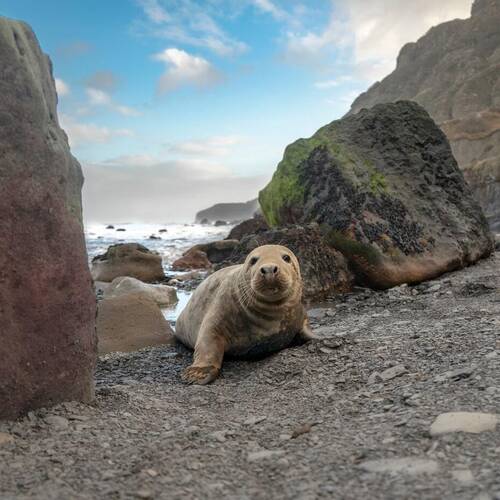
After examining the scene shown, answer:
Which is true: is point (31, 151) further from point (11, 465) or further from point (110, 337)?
point (110, 337)

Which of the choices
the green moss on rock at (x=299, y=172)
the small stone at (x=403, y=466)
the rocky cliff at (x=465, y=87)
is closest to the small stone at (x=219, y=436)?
the small stone at (x=403, y=466)

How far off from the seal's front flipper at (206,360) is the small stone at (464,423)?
1919 mm

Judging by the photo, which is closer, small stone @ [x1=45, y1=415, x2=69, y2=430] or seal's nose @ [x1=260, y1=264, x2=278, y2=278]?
small stone @ [x1=45, y1=415, x2=69, y2=430]

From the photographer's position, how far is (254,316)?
4352 millimetres

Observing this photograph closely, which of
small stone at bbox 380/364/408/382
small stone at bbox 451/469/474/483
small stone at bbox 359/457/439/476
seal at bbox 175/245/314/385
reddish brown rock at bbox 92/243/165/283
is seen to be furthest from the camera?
reddish brown rock at bbox 92/243/165/283

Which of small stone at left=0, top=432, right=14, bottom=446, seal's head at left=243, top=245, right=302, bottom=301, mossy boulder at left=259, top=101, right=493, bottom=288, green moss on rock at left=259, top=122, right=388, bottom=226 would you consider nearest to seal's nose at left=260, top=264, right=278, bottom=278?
seal's head at left=243, top=245, right=302, bottom=301

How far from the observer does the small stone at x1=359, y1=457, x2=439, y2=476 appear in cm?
191

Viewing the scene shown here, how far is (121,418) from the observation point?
2.90m

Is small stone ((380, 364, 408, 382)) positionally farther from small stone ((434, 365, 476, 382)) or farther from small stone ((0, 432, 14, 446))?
small stone ((0, 432, 14, 446))

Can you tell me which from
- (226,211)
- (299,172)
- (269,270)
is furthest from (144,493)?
(226,211)

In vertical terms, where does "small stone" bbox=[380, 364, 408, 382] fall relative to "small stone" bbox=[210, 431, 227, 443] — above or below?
above

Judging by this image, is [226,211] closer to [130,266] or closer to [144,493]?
[130,266]

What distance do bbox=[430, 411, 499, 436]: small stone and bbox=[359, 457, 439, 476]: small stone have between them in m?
0.24

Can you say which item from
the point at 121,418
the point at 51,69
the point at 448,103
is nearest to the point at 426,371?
the point at 121,418
